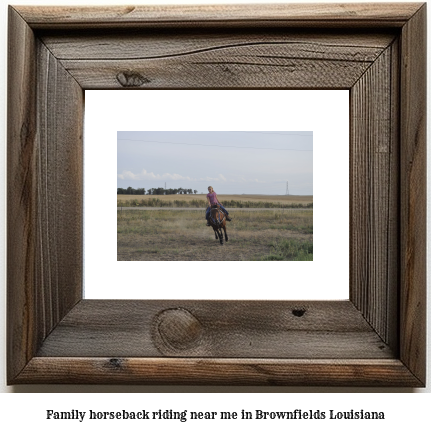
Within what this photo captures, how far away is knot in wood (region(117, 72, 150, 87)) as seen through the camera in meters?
0.49

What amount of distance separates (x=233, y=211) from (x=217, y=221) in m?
0.02

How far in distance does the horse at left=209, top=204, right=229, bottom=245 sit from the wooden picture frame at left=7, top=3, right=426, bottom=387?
0.25ft

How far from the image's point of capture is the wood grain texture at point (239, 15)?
48 cm

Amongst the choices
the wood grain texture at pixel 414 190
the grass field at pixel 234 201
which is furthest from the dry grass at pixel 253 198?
the wood grain texture at pixel 414 190

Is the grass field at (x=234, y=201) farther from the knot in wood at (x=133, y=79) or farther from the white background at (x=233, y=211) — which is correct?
the knot in wood at (x=133, y=79)

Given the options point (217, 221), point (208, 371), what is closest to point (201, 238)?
point (217, 221)

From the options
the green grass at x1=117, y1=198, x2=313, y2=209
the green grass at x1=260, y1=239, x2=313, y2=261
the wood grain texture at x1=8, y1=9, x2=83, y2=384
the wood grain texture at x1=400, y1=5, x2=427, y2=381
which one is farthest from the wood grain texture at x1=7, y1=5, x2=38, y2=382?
the wood grain texture at x1=400, y1=5, x2=427, y2=381

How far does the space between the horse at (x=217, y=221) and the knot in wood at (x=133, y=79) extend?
154mm

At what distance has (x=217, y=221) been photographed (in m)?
0.50

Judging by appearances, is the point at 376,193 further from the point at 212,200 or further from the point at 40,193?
the point at 40,193

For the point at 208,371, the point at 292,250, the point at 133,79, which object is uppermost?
the point at 133,79

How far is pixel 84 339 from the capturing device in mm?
495

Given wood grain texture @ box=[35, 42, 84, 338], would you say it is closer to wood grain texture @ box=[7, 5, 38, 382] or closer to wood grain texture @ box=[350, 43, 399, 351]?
wood grain texture @ box=[7, 5, 38, 382]

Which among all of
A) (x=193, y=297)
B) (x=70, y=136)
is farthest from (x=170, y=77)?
(x=193, y=297)
